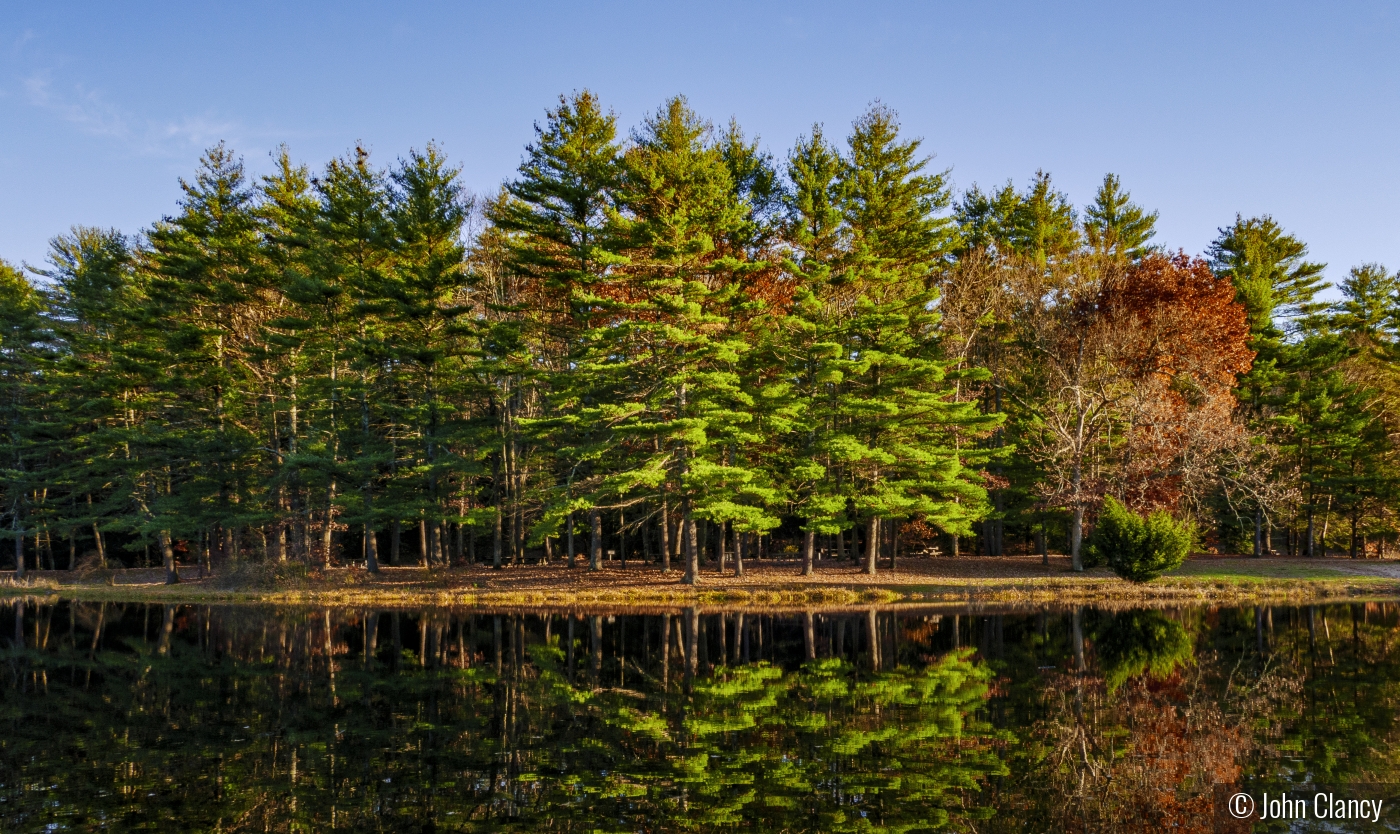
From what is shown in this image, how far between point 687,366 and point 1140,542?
53.2 feet

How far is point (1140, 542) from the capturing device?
29.5 m

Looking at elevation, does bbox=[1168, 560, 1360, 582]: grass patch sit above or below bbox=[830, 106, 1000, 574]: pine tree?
below

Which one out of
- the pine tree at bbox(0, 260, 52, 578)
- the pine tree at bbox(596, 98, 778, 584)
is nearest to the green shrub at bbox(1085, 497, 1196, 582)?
the pine tree at bbox(596, 98, 778, 584)

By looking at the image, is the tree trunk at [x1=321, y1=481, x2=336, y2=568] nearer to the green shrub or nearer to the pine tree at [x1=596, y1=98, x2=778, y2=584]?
the pine tree at [x1=596, y1=98, x2=778, y2=584]

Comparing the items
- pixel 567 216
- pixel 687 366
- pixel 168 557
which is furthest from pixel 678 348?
pixel 168 557

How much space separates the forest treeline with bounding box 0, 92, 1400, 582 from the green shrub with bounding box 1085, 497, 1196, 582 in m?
5.55

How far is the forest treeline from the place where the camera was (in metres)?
31.8

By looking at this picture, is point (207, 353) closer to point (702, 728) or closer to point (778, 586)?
point (778, 586)

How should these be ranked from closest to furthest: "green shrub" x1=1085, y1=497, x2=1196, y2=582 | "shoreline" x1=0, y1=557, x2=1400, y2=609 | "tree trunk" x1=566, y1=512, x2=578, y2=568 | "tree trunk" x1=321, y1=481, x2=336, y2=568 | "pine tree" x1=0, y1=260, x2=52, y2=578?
"shoreline" x1=0, y1=557, x2=1400, y2=609 → "green shrub" x1=1085, y1=497, x2=1196, y2=582 → "tree trunk" x1=566, y1=512, x2=578, y2=568 → "tree trunk" x1=321, y1=481, x2=336, y2=568 → "pine tree" x1=0, y1=260, x2=52, y2=578

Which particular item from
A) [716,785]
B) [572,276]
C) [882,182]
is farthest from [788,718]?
[882,182]

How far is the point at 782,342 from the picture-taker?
34.1 m

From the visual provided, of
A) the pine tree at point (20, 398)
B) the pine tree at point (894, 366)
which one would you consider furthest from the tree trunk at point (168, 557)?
the pine tree at point (894, 366)

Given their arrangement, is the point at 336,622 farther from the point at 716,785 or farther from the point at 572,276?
the point at 716,785

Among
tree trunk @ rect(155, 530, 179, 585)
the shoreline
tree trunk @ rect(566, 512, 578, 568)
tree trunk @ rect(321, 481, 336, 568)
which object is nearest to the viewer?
the shoreline
